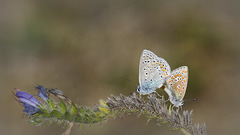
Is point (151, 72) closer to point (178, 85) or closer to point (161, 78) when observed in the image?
point (161, 78)

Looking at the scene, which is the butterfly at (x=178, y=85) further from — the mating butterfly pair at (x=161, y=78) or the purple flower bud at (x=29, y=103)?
the purple flower bud at (x=29, y=103)

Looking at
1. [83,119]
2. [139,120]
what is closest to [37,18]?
[139,120]

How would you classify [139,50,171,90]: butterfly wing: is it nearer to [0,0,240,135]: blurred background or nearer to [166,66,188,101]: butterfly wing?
[166,66,188,101]: butterfly wing

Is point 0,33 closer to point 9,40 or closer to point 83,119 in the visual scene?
point 9,40

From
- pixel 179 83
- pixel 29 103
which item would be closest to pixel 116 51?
pixel 179 83

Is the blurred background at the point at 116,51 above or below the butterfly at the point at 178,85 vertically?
above

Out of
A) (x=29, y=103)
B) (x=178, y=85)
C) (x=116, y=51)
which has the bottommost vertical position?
(x=29, y=103)

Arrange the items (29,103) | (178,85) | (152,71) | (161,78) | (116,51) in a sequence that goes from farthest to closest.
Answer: (116,51)
(152,71)
(161,78)
(178,85)
(29,103)

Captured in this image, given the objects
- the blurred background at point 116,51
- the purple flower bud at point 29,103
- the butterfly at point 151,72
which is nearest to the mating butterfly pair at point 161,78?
the butterfly at point 151,72
